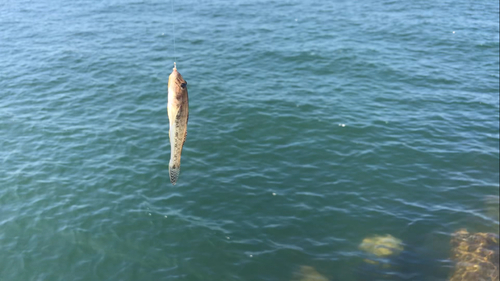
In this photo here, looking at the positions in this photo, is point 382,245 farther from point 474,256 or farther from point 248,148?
point 248,148

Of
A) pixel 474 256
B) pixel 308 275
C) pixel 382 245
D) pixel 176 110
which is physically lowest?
pixel 308 275

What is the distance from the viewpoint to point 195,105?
25250mm

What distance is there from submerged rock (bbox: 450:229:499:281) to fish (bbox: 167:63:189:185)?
12.1 m

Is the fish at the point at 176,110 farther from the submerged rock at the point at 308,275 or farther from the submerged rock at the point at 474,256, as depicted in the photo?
the submerged rock at the point at 474,256

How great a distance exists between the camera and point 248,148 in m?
21.3

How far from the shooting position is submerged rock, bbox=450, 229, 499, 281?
569 inches

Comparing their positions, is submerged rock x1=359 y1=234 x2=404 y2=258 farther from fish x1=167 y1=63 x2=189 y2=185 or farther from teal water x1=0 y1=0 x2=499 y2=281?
fish x1=167 y1=63 x2=189 y2=185

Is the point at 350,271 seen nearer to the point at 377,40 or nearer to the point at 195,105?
the point at 195,105

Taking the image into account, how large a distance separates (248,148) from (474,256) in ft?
36.6

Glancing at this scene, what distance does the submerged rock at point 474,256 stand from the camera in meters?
14.5

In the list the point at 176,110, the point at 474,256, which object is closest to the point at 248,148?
the point at 474,256

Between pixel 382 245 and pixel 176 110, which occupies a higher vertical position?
pixel 176 110

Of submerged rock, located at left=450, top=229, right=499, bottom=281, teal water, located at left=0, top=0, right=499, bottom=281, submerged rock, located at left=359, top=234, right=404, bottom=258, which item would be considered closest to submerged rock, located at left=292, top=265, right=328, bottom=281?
teal water, located at left=0, top=0, right=499, bottom=281

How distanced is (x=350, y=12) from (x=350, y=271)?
30499 millimetres
